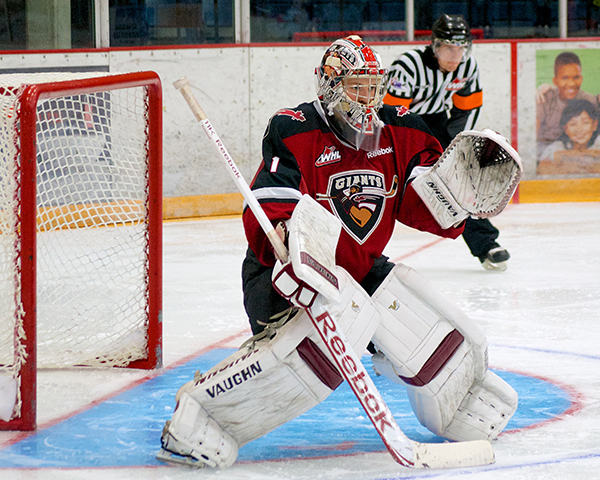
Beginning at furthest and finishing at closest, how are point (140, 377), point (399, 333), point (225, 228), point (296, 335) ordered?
point (225, 228) < point (140, 377) < point (399, 333) < point (296, 335)

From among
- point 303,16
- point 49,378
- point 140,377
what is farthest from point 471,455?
point 303,16

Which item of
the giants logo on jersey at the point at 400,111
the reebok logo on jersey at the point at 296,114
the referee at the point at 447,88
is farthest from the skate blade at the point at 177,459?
the referee at the point at 447,88

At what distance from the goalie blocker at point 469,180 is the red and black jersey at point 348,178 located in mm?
71

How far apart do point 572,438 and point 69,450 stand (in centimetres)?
109

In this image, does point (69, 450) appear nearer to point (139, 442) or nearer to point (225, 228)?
point (139, 442)

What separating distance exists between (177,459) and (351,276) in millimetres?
513

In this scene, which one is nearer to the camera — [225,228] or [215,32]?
[225,228]

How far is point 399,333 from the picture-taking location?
1825 millimetres

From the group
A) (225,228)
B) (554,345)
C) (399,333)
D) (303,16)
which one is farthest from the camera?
(303,16)

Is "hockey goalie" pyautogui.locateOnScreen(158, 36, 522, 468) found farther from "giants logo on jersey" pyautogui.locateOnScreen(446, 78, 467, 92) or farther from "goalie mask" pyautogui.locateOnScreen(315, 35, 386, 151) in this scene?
"giants logo on jersey" pyautogui.locateOnScreen(446, 78, 467, 92)

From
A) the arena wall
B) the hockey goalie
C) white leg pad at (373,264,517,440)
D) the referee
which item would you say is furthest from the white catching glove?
the arena wall

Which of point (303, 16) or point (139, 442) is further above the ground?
point (303, 16)

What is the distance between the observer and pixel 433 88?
3.97 m

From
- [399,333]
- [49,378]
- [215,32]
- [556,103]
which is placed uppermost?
[215,32]
